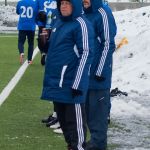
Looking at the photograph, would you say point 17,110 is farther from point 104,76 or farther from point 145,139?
point 104,76

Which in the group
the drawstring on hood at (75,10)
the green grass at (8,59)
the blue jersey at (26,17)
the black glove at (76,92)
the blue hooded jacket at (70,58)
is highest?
the drawstring on hood at (75,10)

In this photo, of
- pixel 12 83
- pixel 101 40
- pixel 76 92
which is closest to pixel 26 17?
pixel 12 83

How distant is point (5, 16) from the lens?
32.9 m

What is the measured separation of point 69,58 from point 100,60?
2.34 feet

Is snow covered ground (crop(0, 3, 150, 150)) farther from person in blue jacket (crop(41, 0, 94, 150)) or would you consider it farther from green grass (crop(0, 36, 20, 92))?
green grass (crop(0, 36, 20, 92))

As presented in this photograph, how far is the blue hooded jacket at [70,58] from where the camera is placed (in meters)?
6.15

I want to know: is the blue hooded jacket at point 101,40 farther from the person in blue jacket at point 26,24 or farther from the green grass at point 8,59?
the person in blue jacket at point 26,24

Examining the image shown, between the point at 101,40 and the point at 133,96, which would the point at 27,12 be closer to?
the point at 133,96

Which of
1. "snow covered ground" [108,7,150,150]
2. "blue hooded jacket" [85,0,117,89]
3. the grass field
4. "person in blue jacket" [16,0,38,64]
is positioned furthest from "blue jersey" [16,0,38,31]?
"blue hooded jacket" [85,0,117,89]

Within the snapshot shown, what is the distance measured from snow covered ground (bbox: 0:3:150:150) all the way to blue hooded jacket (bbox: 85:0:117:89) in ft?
3.83

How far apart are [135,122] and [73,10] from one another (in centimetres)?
335

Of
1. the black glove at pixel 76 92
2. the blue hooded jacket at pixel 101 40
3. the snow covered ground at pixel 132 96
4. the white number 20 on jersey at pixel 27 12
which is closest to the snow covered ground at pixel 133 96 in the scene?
the snow covered ground at pixel 132 96

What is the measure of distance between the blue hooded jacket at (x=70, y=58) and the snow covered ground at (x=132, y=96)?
170 cm

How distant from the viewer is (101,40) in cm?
683
